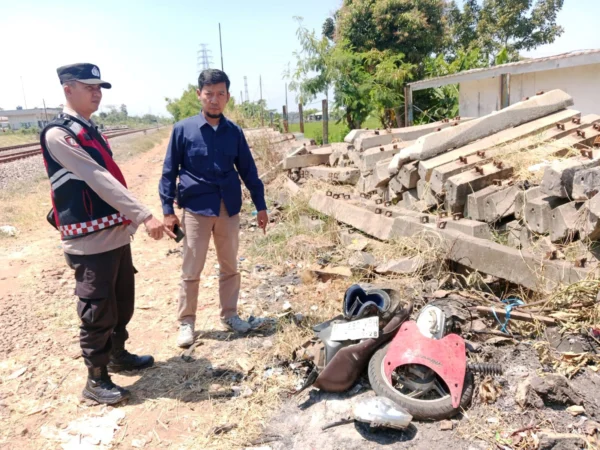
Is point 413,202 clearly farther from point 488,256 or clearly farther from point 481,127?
point 488,256

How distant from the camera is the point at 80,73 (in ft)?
8.93

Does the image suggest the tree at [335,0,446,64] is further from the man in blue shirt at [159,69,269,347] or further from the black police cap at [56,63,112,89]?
the black police cap at [56,63,112,89]

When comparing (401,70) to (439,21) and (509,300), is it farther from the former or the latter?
(509,300)

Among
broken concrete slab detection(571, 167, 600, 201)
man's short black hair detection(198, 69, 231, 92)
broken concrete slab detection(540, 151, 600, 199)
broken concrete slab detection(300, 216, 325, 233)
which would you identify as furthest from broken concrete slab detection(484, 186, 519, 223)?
man's short black hair detection(198, 69, 231, 92)

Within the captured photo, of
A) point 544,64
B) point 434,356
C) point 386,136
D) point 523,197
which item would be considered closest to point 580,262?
point 523,197

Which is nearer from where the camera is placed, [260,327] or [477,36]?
[260,327]

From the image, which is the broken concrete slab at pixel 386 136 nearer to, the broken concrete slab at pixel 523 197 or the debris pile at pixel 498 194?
the debris pile at pixel 498 194

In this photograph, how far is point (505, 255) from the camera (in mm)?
3600

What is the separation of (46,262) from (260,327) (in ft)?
11.5

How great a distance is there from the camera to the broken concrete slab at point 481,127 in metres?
5.14

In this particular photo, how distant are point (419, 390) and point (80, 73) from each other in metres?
2.67

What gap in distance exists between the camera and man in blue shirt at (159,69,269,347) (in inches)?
137

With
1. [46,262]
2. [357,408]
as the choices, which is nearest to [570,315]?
[357,408]

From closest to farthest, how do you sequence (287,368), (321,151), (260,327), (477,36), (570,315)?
(570,315), (287,368), (260,327), (321,151), (477,36)
